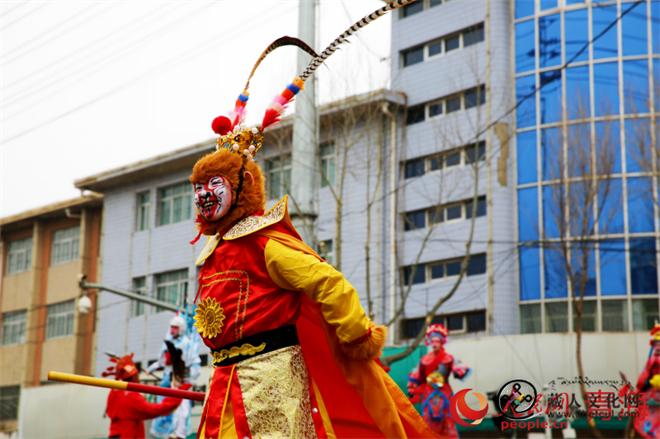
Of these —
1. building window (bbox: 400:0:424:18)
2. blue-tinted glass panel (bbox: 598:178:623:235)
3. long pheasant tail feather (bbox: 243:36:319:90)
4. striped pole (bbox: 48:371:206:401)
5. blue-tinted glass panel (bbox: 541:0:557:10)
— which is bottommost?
striped pole (bbox: 48:371:206:401)

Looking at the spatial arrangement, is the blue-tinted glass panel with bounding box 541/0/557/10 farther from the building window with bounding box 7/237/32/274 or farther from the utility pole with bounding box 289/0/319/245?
the building window with bounding box 7/237/32/274

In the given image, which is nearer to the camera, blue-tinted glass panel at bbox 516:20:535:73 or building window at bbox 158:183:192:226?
blue-tinted glass panel at bbox 516:20:535:73

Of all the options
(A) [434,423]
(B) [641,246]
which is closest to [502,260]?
(B) [641,246]

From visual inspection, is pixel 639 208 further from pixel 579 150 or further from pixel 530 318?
pixel 530 318

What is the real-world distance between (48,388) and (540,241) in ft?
52.0

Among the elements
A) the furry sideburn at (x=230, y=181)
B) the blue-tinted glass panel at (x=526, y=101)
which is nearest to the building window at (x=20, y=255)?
the blue-tinted glass panel at (x=526, y=101)

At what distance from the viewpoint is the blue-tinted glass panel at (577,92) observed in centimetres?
2564

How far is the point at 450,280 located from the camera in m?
27.4

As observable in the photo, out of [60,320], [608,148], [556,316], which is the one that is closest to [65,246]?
[60,320]

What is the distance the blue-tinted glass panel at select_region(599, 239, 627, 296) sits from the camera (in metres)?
25.4

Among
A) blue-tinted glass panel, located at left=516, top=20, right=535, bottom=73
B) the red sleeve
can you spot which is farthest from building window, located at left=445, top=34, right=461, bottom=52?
the red sleeve

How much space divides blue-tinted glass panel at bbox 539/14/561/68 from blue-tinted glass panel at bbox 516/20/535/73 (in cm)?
28

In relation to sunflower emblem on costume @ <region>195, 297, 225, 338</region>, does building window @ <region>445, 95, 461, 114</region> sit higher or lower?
higher

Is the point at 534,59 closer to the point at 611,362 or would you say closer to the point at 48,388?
the point at 611,362
